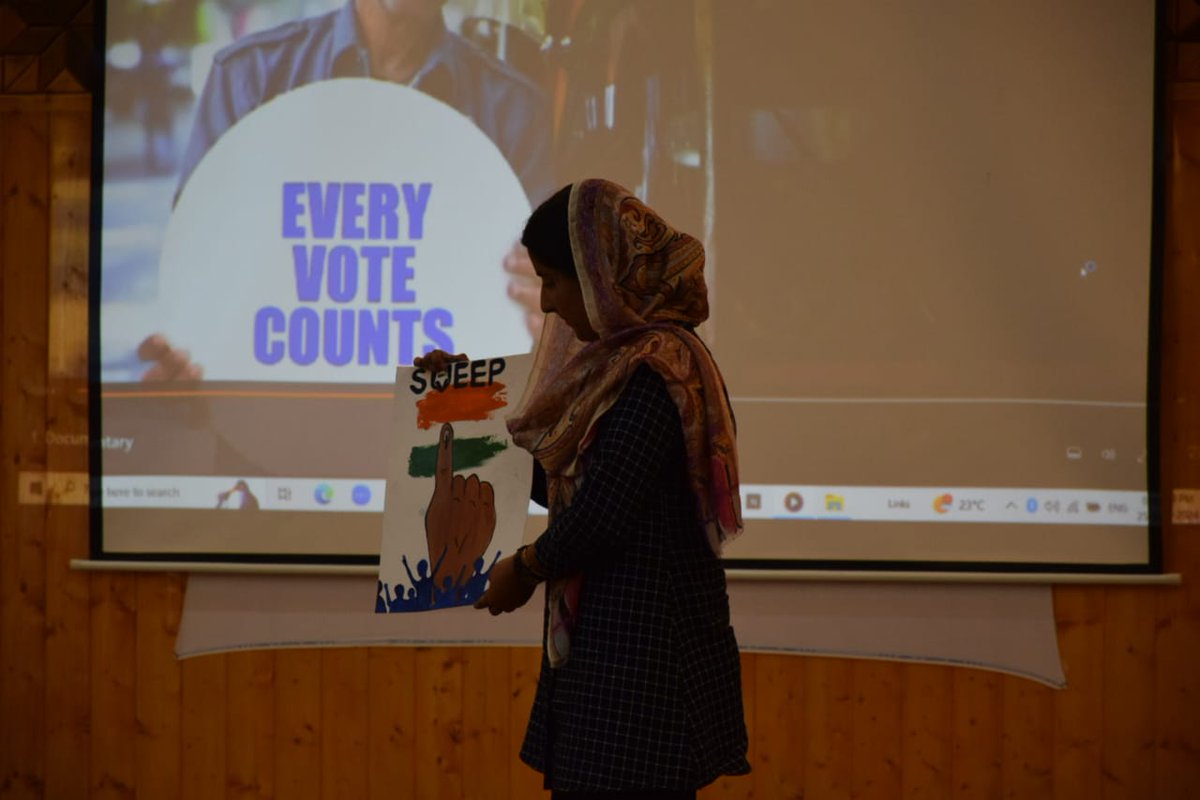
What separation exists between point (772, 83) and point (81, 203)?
1.81 m

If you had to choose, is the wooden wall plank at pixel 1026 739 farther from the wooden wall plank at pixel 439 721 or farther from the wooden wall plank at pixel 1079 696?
the wooden wall plank at pixel 439 721

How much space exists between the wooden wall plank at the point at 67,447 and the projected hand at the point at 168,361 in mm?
234

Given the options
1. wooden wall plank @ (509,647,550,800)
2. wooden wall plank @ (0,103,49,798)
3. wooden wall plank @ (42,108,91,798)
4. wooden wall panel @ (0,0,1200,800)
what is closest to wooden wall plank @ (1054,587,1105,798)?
wooden wall panel @ (0,0,1200,800)

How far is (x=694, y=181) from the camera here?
3121 millimetres

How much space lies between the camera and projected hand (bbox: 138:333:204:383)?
3.16 meters

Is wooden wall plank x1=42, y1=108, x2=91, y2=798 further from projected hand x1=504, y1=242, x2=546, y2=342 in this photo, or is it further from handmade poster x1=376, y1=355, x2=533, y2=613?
handmade poster x1=376, y1=355, x2=533, y2=613

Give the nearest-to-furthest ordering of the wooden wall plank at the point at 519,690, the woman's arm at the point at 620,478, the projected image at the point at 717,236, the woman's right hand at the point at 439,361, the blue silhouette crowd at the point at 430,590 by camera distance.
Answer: the woman's arm at the point at 620,478
the blue silhouette crowd at the point at 430,590
the woman's right hand at the point at 439,361
the projected image at the point at 717,236
the wooden wall plank at the point at 519,690

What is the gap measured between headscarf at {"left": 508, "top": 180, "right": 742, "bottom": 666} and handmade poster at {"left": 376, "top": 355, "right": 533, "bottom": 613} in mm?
218

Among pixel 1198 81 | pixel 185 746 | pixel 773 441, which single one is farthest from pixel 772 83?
pixel 185 746

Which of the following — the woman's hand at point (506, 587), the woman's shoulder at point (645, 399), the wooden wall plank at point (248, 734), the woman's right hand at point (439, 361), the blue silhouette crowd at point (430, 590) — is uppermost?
the woman's right hand at point (439, 361)

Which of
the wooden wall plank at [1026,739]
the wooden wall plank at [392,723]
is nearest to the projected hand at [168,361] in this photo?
the wooden wall plank at [392,723]

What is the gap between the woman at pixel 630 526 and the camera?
64.8 inches

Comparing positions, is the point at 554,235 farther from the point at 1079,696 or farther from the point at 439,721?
the point at 1079,696

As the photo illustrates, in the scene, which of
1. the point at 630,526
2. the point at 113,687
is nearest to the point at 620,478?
the point at 630,526
